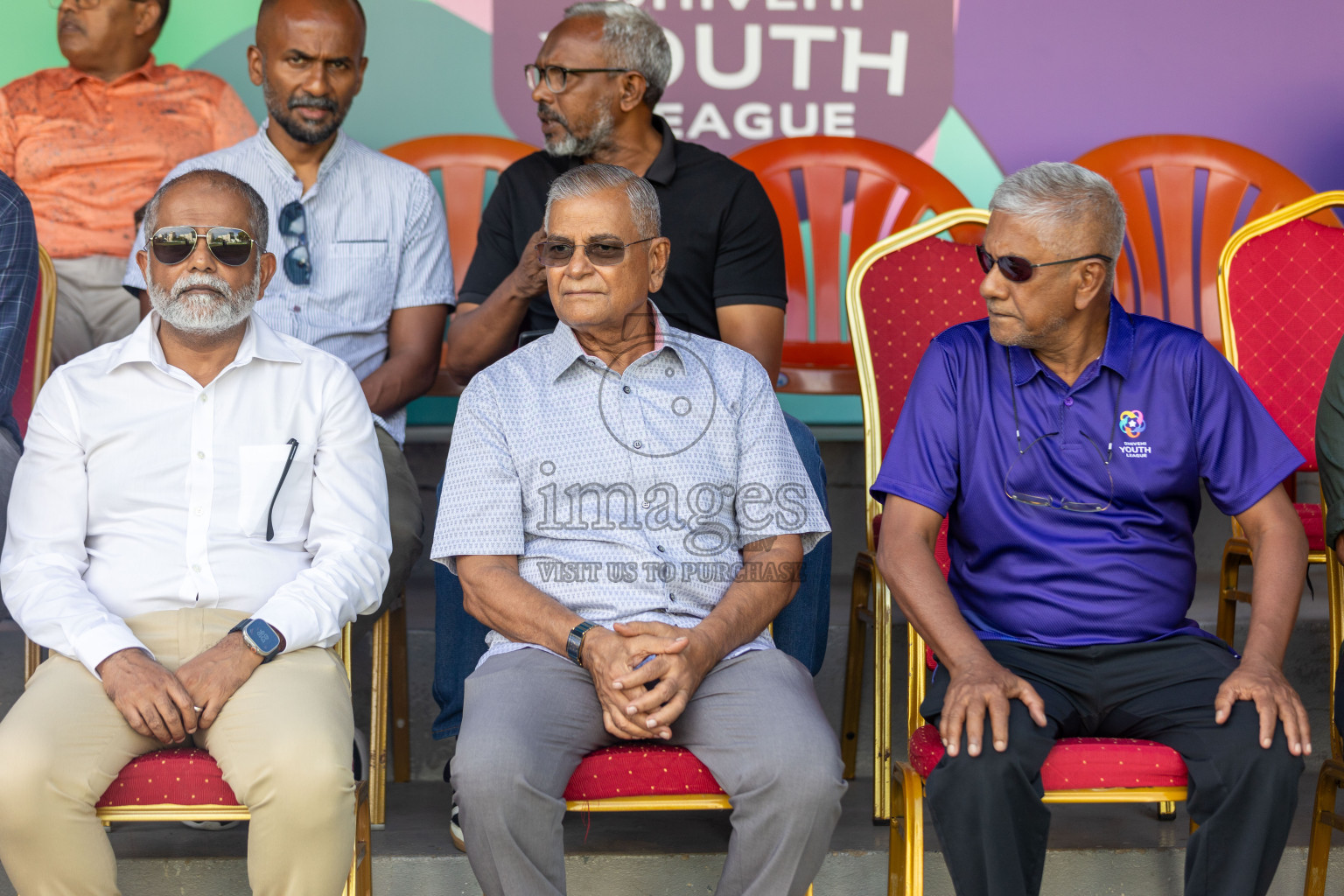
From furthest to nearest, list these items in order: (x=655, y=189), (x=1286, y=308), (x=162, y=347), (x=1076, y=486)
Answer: (x=655, y=189) < (x=1286, y=308) < (x=162, y=347) < (x=1076, y=486)

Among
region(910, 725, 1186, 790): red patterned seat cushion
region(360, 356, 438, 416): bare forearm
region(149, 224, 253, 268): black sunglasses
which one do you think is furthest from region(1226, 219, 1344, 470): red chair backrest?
region(149, 224, 253, 268): black sunglasses

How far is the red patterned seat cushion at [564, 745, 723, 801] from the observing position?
2545mm

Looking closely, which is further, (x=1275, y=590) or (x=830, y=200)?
(x=830, y=200)

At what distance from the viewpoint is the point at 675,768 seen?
255 cm

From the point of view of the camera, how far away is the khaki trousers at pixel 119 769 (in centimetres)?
243

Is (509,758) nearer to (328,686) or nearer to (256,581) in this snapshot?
(328,686)

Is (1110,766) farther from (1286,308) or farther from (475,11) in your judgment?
(475,11)

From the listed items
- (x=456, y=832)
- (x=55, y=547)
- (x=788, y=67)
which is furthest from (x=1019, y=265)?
(x=788, y=67)

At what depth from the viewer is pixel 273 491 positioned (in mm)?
2912

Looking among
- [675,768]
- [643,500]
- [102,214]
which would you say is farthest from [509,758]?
[102,214]

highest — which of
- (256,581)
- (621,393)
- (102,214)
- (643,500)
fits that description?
(102,214)

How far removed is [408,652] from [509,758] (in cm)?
129

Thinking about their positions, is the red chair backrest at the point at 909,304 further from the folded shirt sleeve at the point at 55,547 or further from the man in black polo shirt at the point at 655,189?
the folded shirt sleeve at the point at 55,547

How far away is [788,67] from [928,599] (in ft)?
9.80
